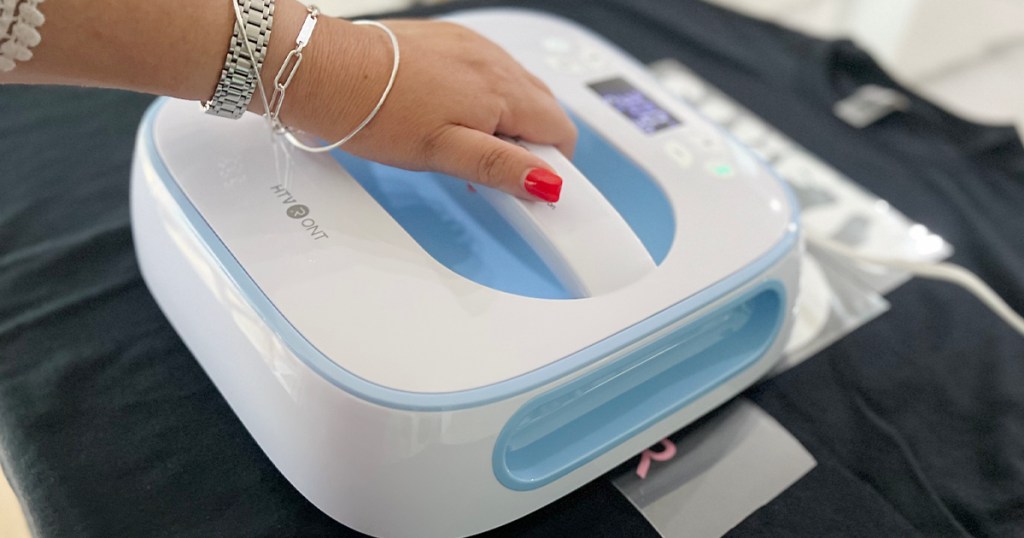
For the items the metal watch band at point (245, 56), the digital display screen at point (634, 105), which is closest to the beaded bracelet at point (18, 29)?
the metal watch band at point (245, 56)

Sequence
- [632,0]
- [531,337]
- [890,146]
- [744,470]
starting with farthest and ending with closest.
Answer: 1. [632,0]
2. [890,146]
3. [744,470]
4. [531,337]

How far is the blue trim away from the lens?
0.46 m

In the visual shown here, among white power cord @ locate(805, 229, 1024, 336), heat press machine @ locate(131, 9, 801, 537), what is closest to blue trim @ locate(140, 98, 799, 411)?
heat press machine @ locate(131, 9, 801, 537)

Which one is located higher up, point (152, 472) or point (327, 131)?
point (327, 131)

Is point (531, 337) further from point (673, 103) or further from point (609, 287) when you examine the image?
point (673, 103)

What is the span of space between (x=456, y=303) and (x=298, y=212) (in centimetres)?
12

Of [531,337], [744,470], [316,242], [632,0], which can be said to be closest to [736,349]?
[744,470]

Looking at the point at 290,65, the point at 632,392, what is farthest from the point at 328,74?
the point at 632,392

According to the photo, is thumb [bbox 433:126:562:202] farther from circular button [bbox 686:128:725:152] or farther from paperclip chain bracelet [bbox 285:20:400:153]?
circular button [bbox 686:128:725:152]

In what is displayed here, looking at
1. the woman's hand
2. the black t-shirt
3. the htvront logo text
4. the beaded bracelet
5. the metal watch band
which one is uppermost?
the beaded bracelet

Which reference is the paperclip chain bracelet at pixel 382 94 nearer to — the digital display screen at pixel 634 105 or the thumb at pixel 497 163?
the thumb at pixel 497 163

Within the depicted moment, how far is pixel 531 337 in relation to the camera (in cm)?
51

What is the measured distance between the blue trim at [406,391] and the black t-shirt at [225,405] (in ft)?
0.41

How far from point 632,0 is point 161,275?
0.71 meters
